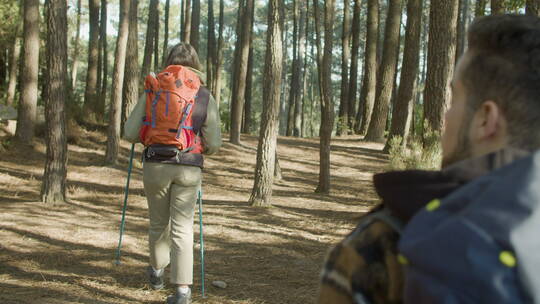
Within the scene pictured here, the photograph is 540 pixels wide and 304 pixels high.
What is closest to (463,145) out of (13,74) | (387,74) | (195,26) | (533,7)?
(533,7)

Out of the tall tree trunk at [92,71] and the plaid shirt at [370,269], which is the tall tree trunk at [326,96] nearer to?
the plaid shirt at [370,269]

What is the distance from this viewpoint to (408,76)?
15219 mm

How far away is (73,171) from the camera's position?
13.2 metres

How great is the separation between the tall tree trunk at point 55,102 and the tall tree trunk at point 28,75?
6.50 m

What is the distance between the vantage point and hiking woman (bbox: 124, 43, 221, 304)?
4742 millimetres

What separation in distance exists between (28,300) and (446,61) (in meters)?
8.21

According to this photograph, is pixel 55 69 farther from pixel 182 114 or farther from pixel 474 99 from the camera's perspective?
pixel 474 99

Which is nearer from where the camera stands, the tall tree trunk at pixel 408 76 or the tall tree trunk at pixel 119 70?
the tall tree trunk at pixel 119 70

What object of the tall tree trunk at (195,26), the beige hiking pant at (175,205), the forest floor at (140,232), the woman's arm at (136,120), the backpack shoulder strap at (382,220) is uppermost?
the tall tree trunk at (195,26)

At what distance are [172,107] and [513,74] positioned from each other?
3.77m

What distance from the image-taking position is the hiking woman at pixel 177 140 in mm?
4742

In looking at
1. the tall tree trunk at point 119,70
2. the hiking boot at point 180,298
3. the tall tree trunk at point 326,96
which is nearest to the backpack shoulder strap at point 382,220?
the hiking boot at point 180,298

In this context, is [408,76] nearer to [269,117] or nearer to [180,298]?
[269,117]

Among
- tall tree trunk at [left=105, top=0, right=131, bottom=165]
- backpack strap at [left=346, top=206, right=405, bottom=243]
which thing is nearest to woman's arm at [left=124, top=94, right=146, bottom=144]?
backpack strap at [left=346, top=206, right=405, bottom=243]
